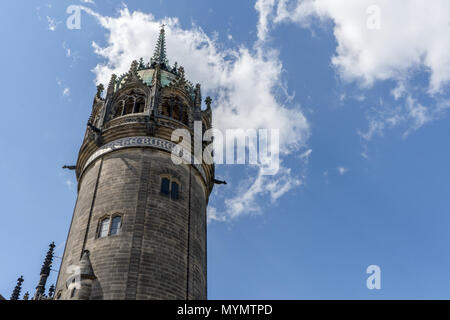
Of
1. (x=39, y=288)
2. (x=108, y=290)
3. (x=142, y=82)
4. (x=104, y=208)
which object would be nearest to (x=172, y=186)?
(x=104, y=208)

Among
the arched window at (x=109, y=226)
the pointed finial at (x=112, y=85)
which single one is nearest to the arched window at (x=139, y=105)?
the pointed finial at (x=112, y=85)

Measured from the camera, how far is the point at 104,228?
25312 millimetres

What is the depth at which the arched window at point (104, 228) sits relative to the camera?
25000 millimetres

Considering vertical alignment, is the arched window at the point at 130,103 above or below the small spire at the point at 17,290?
above

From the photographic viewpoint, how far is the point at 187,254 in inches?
1007

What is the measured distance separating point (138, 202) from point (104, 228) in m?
2.19

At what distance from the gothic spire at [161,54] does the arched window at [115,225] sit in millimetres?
16774

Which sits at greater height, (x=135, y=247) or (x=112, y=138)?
(x=112, y=138)

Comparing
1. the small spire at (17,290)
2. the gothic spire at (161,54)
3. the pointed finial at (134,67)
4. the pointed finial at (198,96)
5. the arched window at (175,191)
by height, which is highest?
the gothic spire at (161,54)

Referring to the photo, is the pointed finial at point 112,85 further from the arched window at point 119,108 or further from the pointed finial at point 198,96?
the pointed finial at point 198,96
